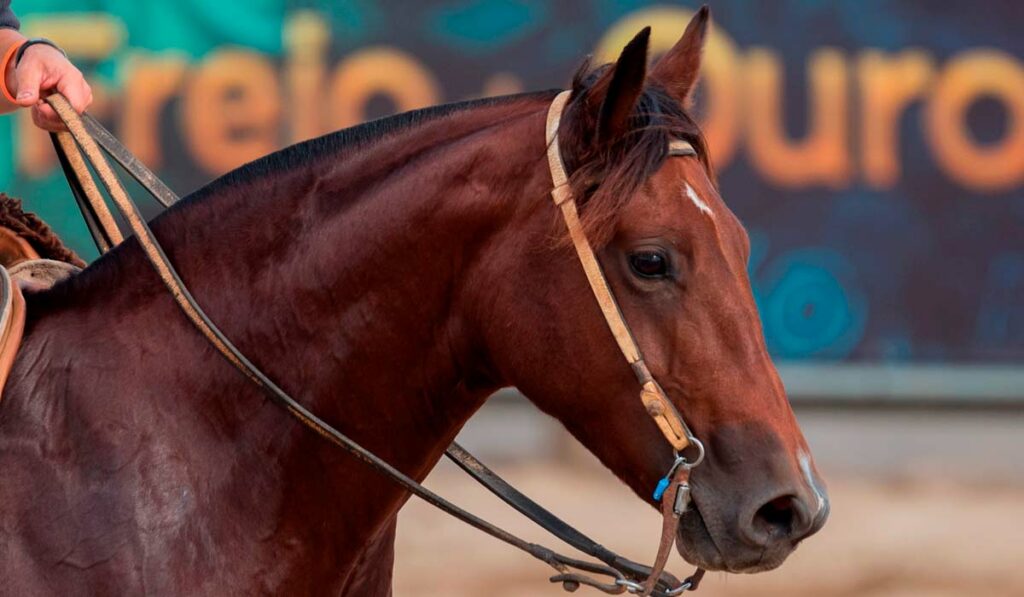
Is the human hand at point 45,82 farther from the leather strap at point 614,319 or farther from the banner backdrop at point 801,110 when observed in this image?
the banner backdrop at point 801,110

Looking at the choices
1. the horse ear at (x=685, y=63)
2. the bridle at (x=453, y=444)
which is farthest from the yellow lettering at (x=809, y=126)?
the bridle at (x=453, y=444)

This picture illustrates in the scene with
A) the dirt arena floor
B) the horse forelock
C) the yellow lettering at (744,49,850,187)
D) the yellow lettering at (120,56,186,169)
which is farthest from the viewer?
the yellow lettering at (744,49,850,187)

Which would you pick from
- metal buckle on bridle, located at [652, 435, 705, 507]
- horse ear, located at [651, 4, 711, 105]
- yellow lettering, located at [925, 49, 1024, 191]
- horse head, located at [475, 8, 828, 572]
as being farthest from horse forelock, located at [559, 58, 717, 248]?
yellow lettering, located at [925, 49, 1024, 191]

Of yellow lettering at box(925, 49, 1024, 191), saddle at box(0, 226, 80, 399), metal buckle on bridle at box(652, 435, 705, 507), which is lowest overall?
saddle at box(0, 226, 80, 399)

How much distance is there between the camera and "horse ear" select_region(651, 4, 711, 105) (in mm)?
2855

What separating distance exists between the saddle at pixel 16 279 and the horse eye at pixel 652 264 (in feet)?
3.64

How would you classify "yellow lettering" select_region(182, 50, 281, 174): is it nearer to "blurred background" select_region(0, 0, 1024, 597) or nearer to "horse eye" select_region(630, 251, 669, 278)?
"blurred background" select_region(0, 0, 1024, 597)

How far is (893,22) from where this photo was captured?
763 centimetres

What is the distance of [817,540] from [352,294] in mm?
5032

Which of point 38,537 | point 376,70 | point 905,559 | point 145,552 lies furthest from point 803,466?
point 376,70

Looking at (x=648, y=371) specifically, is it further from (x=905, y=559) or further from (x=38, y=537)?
(x=905, y=559)

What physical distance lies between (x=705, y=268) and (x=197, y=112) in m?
5.23

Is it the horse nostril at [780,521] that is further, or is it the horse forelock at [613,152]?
the horse forelock at [613,152]

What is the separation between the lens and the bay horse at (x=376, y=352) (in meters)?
2.54
